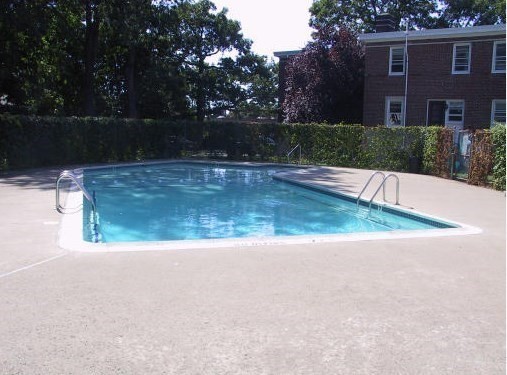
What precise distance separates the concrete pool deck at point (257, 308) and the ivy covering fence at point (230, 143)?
1007 cm

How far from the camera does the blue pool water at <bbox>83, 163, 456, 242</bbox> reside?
425 inches

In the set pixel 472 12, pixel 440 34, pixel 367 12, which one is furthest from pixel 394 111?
pixel 472 12

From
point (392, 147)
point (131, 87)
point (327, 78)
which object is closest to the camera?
point (392, 147)

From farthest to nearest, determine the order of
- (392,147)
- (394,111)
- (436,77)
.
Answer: (394,111) → (436,77) → (392,147)

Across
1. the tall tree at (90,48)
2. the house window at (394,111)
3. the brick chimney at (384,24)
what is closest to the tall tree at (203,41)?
the tall tree at (90,48)

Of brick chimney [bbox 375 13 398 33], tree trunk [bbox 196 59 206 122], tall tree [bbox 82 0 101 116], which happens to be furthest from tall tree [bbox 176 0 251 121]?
brick chimney [bbox 375 13 398 33]

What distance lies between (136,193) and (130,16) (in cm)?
1529

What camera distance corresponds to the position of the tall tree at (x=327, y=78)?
28750 mm

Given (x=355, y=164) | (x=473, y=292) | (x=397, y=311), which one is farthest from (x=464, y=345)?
(x=355, y=164)

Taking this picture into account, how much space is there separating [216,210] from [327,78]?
1730 centimetres

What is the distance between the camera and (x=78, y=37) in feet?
97.9

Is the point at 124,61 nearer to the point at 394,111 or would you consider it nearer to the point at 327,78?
the point at 327,78

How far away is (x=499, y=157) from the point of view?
572 inches

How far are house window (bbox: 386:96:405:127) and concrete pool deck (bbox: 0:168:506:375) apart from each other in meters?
20.8
